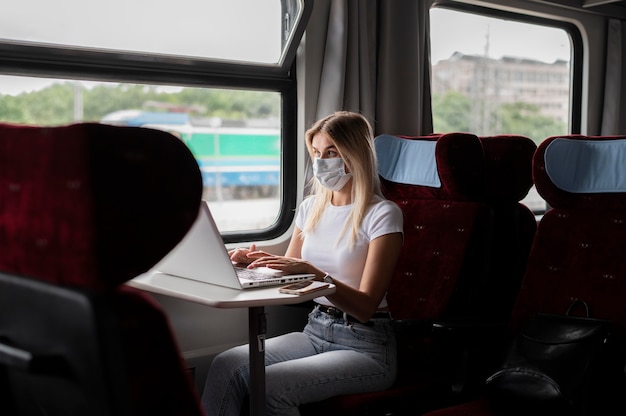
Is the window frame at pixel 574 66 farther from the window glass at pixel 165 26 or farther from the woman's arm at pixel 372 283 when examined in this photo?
the woman's arm at pixel 372 283

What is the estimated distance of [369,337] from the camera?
2373 mm

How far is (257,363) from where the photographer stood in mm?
2045

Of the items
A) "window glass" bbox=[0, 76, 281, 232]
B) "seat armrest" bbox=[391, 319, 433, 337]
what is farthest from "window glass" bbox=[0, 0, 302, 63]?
"seat armrest" bbox=[391, 319, 433, 337]

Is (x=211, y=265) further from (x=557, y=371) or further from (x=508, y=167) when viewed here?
(x=508, y=167)

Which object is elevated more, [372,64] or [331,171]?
[372,64]

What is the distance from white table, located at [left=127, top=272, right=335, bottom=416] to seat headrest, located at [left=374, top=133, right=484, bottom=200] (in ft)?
2.66

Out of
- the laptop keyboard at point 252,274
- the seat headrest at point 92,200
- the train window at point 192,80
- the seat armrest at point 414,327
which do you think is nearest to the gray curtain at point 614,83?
the train window at point 192,80

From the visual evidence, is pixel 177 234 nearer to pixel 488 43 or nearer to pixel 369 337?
pixel 369 337

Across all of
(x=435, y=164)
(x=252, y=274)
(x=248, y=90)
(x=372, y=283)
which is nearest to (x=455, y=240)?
(x=435, y=164)

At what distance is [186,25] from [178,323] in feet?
3.81

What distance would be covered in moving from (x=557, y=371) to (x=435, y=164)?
3.03 ft

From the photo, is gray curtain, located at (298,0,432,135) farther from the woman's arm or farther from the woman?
the woman's arm

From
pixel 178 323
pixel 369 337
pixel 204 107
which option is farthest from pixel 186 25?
pixel 369 337

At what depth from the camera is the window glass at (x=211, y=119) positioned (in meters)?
2.68
